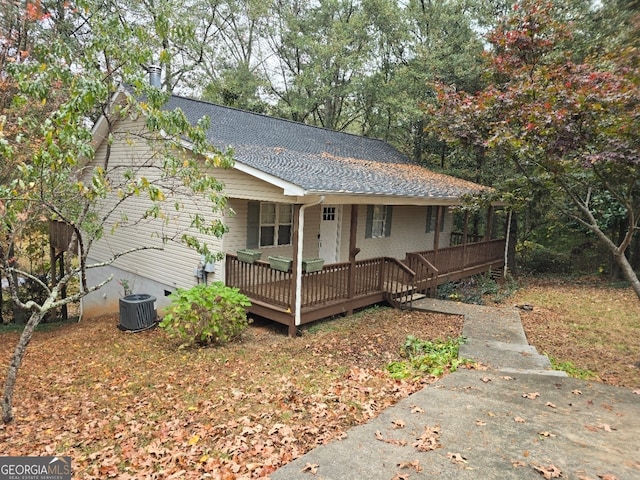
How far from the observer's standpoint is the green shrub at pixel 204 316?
734 cm

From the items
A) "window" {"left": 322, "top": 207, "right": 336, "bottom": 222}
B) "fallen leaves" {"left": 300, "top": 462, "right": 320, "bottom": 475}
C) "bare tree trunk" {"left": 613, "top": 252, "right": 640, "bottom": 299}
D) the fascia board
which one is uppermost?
the fascia board

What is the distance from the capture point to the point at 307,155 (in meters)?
11.4

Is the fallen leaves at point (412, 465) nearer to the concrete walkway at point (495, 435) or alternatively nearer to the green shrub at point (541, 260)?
the concrete walkway at point (495, 435)

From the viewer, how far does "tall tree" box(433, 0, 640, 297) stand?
612cm

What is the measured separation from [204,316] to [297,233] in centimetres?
235

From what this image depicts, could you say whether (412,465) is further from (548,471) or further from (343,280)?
(343,280)

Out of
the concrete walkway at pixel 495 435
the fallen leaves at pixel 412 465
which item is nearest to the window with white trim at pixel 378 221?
the concrete walkway at pixel 495 435

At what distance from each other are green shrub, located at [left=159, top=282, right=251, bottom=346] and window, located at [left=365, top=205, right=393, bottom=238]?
5.96 metres

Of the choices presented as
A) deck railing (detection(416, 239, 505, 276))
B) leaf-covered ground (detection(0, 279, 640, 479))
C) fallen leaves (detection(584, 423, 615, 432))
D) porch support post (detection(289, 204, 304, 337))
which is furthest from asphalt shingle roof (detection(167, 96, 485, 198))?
fallen leaves (detection(584, 423, 615, 432))

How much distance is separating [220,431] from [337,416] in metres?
1.28

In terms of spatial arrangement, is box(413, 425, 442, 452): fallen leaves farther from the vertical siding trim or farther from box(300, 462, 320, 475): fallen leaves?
the vertical siding trim

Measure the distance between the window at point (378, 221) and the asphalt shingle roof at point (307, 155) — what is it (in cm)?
127

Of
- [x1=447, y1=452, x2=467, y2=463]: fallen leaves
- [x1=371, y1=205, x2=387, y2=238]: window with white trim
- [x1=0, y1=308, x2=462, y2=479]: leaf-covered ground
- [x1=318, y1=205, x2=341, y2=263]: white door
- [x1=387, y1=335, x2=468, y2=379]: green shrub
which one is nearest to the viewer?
[x1=447, y1=452, x2=467, y2=463]: fallen leaves

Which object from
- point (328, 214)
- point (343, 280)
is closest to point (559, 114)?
point (343, 280)
